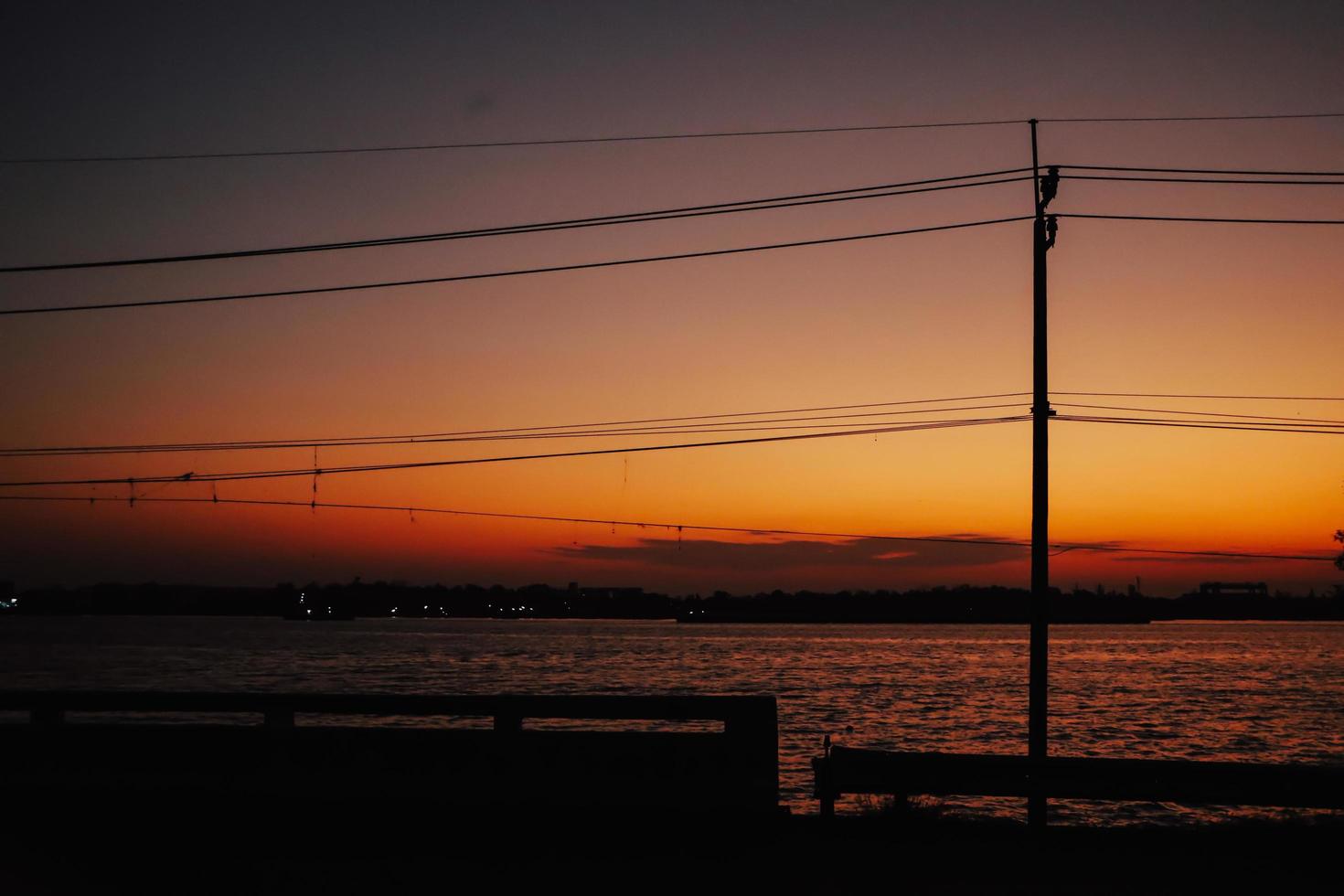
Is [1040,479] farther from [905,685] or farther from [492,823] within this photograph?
[905,685]

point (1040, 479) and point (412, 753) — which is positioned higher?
point (1040, 479)

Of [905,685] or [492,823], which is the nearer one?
[492,823]

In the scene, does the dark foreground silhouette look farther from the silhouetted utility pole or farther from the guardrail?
the silhouetted utility pole

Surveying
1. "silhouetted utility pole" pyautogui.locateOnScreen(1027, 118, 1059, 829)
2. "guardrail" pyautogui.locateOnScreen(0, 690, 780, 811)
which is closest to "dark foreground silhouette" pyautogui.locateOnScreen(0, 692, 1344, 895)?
"guardrail" pyautogui.locateOnScreen(0, 690, 780, 811)

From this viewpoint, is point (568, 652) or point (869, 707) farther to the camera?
point (568, 652)

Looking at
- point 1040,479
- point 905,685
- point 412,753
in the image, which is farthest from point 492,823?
point 905,685

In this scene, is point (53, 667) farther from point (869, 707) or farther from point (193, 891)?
point (193, 891)

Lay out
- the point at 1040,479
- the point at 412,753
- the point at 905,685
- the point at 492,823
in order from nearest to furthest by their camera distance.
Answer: the point at 492,823
the point at 412,753
the point at 1040,479
the point at 905,685

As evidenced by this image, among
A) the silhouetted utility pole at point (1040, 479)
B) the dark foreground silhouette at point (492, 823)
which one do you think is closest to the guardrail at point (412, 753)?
the dark foreground silhouette at point (492, 823)

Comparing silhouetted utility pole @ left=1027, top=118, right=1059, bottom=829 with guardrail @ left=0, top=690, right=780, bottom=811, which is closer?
guardrail @ left=0, top=690, right=780, bottom=811

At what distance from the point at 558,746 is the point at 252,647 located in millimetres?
153719

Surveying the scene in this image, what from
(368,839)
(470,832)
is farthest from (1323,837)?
(368,839)

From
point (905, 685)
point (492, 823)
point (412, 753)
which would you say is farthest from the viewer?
point (905, 685)

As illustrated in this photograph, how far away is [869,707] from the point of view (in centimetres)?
5144
